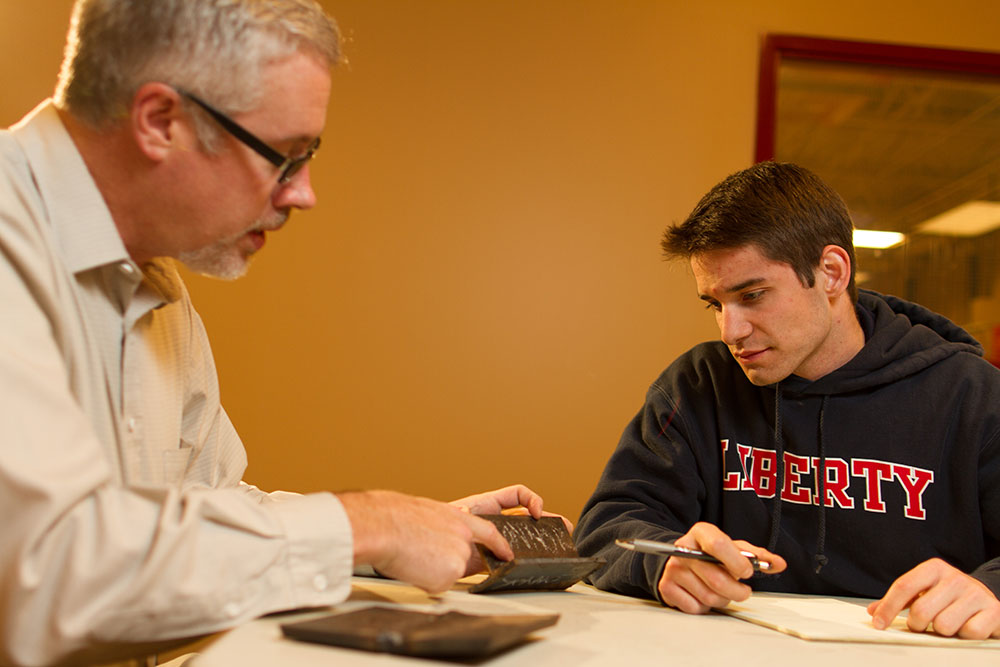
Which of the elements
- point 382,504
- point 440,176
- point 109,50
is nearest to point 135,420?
point 382,504

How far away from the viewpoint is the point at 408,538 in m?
1.09

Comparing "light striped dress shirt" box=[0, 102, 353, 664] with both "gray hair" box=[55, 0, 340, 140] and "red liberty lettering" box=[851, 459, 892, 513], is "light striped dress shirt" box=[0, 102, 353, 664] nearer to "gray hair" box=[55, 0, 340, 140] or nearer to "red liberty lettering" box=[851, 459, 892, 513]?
"gray hair" box=[55, 0, 340, 140]

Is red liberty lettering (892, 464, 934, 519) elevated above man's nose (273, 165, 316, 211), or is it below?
below

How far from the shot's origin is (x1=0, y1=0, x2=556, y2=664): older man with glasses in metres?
0.88

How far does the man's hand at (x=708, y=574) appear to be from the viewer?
4.25 ft

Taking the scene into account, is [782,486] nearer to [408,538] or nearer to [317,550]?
[408,538]

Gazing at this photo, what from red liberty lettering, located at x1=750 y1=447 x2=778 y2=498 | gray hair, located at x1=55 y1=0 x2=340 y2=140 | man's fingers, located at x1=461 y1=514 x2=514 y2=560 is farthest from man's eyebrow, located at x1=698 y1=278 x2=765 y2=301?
gray hair, located at x1=55 y1=0 x2=340 y2=140

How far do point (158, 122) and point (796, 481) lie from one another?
4.59 ft

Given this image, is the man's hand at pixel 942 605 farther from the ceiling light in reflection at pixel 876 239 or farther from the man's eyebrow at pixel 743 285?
the ceiling light in reflection at pixel 876 239

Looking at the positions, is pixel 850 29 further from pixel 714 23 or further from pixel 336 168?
pixel 336 168

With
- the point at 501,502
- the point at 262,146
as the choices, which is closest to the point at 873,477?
the point at 501,502

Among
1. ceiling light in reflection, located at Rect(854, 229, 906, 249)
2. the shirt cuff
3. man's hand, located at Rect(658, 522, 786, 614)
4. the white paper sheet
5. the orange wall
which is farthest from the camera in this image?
ceiling light in reflection, located at Rect(854, 229, 906, 249)

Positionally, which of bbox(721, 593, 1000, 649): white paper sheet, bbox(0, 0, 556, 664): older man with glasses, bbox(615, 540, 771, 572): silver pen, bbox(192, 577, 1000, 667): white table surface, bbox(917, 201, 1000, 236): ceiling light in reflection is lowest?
bbox(721, 593, 1000, 649): white paper sheet

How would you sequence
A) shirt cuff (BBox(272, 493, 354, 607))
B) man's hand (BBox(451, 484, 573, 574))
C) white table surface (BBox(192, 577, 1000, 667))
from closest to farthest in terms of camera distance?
white table surface (BBox(192, 577, 1000, 667))
shirt cuff (BBox(272, 493, 354, 607))
man's hand (BBox(451, 484, 573, 574))
